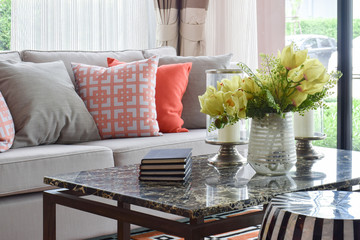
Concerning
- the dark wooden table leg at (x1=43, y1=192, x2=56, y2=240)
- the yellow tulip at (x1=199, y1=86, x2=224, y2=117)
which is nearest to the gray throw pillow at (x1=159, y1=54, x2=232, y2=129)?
the yellow tulip at (x1=199, y1=86, x2=224, y2=117)

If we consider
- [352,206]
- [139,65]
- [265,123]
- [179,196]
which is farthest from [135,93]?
[352,206]

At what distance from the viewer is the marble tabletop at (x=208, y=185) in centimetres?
143

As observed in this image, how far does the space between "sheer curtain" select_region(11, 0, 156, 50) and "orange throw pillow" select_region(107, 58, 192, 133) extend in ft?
3.38

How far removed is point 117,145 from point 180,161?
1088 millimetres

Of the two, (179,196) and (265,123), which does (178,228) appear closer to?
(179,196)

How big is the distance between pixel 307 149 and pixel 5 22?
2.65 m

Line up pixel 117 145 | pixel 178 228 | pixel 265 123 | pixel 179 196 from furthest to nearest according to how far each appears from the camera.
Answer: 1. pixel 117 145
2. pixel 265 123
3. pixel 179 196
4. pixel 178 228

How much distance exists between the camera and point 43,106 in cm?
279

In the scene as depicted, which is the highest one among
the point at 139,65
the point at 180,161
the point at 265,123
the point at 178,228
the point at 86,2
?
the point at 86,2

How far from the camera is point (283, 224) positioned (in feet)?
4.15

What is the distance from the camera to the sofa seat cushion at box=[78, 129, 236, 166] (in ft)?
8.78

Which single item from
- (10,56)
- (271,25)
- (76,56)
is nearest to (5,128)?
(10,56)

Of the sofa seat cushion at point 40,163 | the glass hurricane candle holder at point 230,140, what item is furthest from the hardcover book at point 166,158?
the sofa seat cushion at point 40,163

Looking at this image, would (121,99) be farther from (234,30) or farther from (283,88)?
(234,30)
